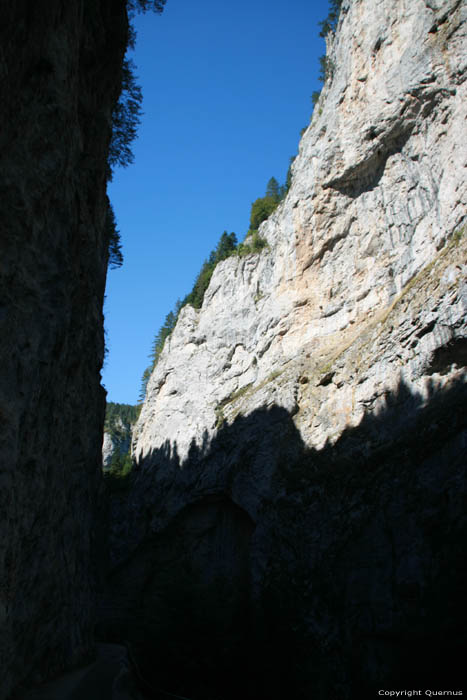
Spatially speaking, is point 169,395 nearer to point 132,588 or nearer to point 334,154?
point 132,588

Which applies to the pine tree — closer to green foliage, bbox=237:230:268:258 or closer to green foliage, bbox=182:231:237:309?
green foliage, bbox=182:231:237:309

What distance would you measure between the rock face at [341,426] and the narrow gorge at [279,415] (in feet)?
0.28

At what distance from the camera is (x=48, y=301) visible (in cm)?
848

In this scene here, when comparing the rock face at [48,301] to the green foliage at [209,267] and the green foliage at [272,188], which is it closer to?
the green foliage at [209,267]

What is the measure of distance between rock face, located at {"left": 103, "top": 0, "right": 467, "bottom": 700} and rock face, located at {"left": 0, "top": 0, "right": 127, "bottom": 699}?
258 inches

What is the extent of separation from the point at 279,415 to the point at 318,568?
277 inches

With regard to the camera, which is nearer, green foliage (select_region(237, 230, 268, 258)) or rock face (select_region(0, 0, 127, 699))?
rock face (select_region(0, 0, 127, 699))

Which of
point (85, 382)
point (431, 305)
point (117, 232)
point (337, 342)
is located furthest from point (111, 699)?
point (117, 232)

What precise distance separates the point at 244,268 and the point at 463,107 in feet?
55.5

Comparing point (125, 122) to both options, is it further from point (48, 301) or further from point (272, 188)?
point (272, 188)

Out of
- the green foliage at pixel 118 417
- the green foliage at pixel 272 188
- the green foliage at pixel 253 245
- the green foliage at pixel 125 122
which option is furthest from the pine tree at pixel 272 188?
the green foliage at pixel 118 417

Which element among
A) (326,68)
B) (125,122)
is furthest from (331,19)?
(125,122)

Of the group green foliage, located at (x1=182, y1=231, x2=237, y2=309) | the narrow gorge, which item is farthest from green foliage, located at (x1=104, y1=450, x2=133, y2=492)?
green foliage, located at (x1=182, y1=231, x2=237, y2=309)

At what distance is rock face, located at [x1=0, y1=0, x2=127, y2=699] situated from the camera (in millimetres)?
7168
